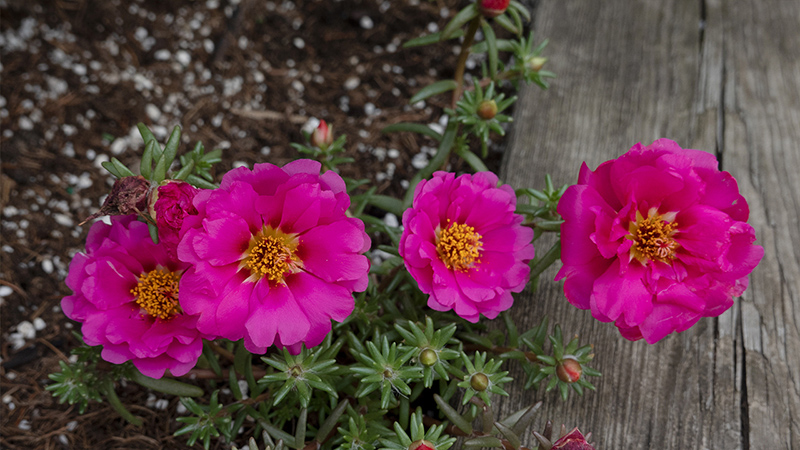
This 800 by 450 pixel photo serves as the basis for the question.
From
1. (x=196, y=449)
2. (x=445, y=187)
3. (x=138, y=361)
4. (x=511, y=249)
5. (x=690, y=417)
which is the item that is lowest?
(x=196, y=449)

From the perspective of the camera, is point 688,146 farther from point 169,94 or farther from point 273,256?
point 169,94

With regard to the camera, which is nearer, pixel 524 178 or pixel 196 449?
pixel 196 449

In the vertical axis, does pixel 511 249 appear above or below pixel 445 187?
below

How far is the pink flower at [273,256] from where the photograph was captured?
130 centimetres

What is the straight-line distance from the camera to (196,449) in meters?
1.96

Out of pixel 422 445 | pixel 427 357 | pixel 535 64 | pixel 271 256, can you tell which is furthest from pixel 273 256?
pixel 535 64

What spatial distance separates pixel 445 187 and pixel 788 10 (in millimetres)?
2176

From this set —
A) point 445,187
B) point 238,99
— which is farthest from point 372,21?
point 445,187

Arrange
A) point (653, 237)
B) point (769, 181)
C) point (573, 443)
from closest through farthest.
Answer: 1. point (573, 443)
2. point (653, 237)
3. point (769, 181)

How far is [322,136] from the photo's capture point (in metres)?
2.00

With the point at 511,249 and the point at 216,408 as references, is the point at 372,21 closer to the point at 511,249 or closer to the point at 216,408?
the point at 511,249

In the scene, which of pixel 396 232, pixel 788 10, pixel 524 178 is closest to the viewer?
pixel 396 232

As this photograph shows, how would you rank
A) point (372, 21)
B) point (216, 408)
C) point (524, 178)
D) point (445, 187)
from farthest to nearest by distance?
point (372, 21), point (524, 178), point (216, 408), point (445, 187)

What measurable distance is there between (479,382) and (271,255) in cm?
59
